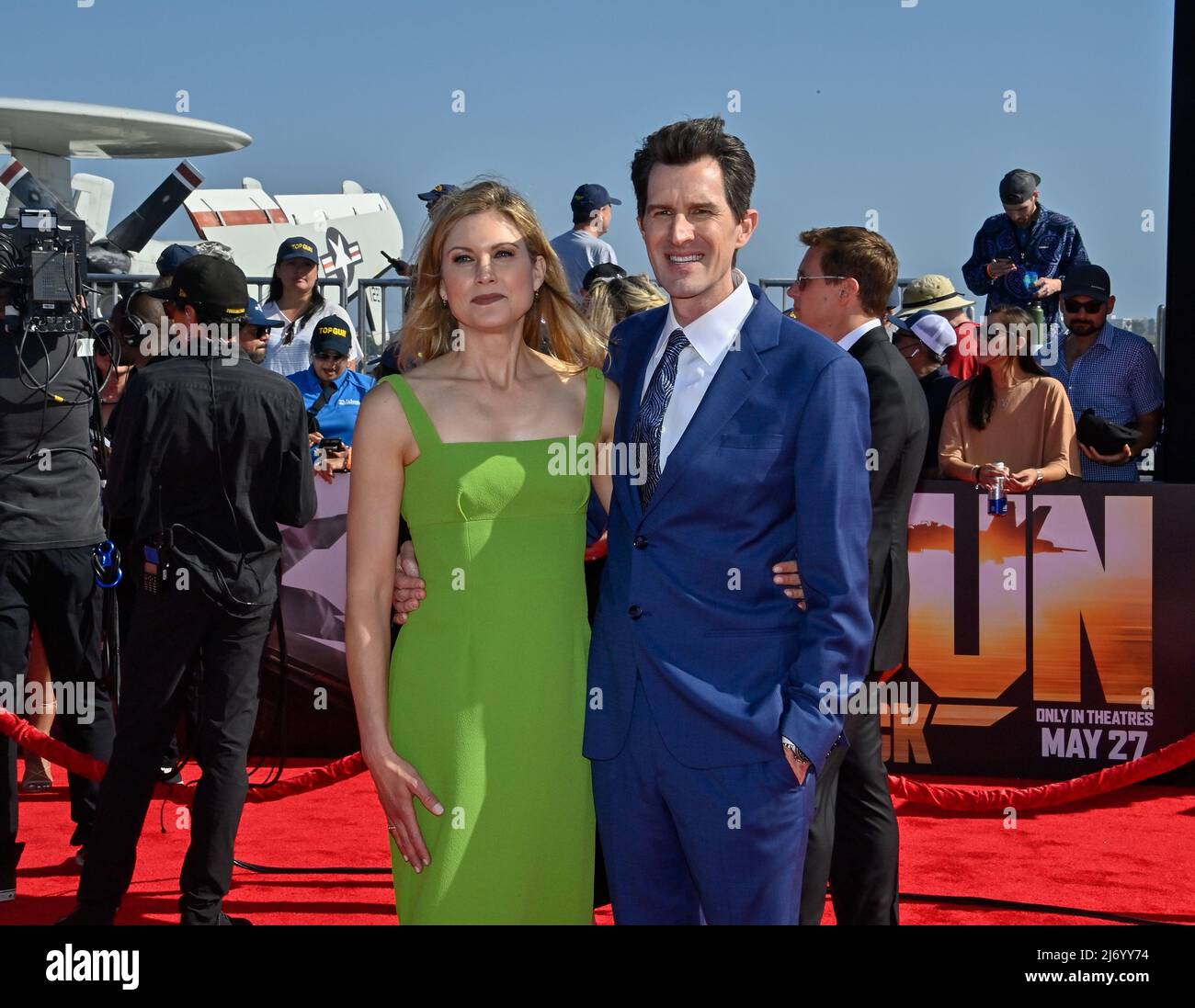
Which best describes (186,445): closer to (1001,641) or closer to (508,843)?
(508,843)

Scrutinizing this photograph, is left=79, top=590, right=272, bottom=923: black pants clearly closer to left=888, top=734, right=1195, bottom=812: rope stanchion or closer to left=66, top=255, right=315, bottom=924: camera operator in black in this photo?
left=66, top=255, right=315, bottom=924: camera operator in black

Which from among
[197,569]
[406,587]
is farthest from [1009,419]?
[406,587]

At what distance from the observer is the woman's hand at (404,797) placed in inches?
109

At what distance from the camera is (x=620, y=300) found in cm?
541

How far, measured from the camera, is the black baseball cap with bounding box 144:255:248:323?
4.71m

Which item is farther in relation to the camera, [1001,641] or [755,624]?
[1001,641]

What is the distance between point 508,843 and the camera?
9.16 feet

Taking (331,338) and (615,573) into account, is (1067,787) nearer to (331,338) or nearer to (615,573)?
(615,573)

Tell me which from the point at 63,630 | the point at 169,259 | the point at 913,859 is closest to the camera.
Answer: the point at 63,630

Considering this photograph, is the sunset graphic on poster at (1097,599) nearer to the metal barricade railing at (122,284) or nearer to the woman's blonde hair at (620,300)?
the woman's blonde hair at (620,300)

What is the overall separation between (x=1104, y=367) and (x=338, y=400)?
405cm

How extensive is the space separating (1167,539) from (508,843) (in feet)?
15.6

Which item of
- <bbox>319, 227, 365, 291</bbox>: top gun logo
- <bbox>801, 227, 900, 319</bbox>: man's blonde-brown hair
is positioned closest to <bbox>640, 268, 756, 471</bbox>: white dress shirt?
<bbox>801, 227, 900, 319</bbox>: man's blonde-brown hair

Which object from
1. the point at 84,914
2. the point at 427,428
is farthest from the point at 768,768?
the point at 84,914
